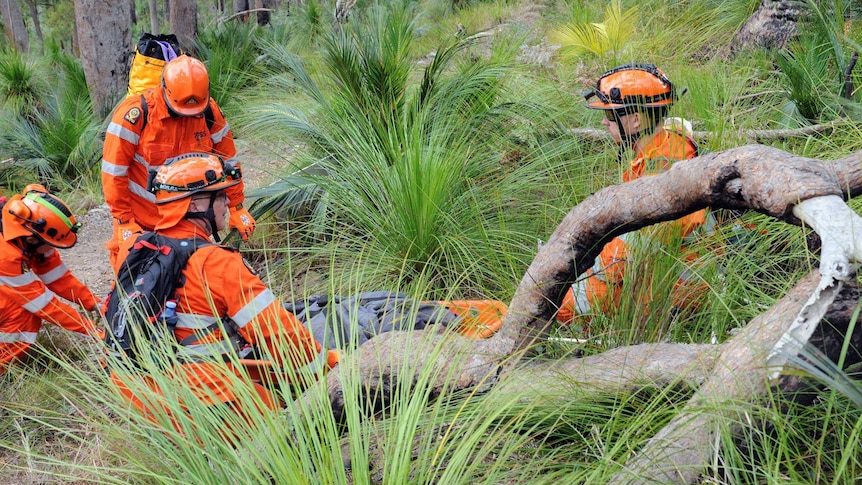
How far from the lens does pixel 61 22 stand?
103 ft

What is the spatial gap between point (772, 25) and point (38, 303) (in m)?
5.95

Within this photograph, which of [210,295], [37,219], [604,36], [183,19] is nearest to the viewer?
[210,295]

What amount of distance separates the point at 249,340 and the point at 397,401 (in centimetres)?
111

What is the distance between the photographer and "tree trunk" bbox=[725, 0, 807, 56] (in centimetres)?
593

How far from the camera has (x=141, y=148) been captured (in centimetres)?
459

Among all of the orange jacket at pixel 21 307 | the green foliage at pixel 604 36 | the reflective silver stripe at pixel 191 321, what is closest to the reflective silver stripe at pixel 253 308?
the reflective silver stripe at pixel 191 321

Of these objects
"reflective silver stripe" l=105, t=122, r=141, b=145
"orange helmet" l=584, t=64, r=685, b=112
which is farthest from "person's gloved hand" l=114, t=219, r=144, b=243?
"orange helmet" l=584, t=64, r=685, b=112

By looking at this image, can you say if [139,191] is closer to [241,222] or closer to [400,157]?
[241,222]

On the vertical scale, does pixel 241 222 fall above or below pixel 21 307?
above

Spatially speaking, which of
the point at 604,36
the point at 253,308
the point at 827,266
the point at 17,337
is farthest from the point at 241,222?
the point at 604,36

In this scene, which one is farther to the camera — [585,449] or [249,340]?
[249,340]

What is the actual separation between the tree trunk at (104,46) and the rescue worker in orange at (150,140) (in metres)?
4.32

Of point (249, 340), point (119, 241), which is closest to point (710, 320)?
point (249, 340)

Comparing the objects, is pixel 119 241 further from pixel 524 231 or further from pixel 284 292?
pixel 524 231
